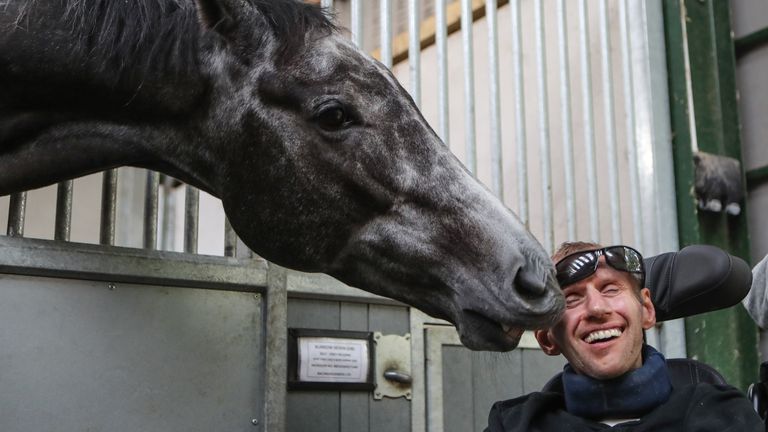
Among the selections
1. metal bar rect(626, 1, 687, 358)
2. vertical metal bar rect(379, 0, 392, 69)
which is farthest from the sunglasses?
metal bar rect(626, 1, 687, 358)

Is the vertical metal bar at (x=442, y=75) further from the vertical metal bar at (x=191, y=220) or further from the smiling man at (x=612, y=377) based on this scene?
the smiling man at (x=612, y=377)

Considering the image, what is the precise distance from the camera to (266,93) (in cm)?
138

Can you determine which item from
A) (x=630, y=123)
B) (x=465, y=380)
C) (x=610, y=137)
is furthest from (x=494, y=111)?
(x=465, y=380)

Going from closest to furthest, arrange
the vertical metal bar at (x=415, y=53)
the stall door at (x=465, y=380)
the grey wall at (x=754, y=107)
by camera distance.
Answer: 1. the stall door at (x=465, y=380)
2. the vertical metal bar at (x=415, y=53)
3. the grey wall at (x=754, y=107)

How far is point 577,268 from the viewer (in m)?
1.38

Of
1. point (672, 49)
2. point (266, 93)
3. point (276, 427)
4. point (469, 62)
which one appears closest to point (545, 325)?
point (266, 93)

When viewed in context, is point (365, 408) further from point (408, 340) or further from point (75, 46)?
point (75, 46)

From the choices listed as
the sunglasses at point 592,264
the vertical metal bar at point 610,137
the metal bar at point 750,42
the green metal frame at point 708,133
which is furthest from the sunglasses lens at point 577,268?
the metal bar at point 750,42

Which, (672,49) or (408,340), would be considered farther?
(672,49)

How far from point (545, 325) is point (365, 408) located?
2.37 feet

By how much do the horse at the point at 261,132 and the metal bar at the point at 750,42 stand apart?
2058 millimetres

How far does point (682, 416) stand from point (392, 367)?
0.79 metres

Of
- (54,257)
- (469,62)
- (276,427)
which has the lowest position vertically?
(276,427)

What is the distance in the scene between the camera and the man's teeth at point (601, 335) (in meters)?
1.32
